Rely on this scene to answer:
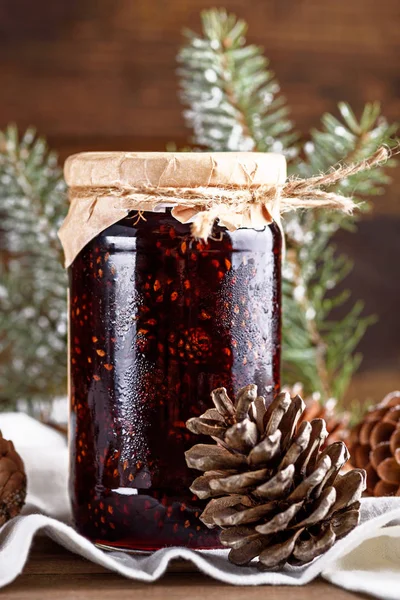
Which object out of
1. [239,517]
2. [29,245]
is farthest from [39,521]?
[29,245]

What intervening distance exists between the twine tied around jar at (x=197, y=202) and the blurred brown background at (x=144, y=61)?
0.52 meters

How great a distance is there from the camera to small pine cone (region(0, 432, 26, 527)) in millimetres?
562

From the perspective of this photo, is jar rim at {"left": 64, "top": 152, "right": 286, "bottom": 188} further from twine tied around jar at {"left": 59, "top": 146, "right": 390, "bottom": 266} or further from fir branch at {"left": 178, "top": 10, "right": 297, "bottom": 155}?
fir branch at {"left": 178, "top": 10, "right": 297, "bottom": 155}

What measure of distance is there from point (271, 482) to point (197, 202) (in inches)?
6.7

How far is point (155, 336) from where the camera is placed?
1.72 feet

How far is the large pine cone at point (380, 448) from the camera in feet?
1.99

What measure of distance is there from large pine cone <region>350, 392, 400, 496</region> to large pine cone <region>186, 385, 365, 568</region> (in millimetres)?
125

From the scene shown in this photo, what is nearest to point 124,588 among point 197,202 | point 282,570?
point 282,570

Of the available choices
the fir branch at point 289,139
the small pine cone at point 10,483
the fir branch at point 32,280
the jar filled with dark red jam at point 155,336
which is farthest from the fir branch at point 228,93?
the small pine cone at point 10,483

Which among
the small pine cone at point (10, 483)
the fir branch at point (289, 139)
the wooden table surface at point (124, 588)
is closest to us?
the wooden table surface at point (124, 588)

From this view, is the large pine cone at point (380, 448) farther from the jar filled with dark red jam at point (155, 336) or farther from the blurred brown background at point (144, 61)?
the blurred brown background at point (144, 61)

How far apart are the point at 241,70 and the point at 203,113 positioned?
0.06 meters

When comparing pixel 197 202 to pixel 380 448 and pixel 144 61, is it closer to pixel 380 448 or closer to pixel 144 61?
pixel 380 448

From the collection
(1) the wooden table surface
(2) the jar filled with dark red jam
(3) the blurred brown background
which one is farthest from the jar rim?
(3) the blurred brown background
